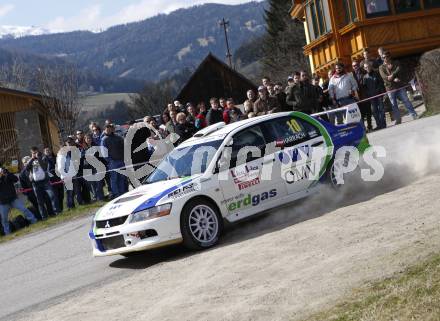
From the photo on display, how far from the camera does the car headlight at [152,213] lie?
997cm

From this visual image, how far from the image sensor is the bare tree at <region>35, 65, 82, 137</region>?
42.2m

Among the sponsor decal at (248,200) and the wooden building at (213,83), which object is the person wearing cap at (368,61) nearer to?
the sponsor decal at (248,200)

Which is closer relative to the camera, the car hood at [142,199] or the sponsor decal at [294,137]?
the car hood at [142,199]

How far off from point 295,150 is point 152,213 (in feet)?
9.14

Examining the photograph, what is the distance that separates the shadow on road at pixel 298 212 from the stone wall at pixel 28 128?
31.8 m

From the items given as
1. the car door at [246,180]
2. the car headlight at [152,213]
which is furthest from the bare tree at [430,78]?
the car headlight at [152,213]

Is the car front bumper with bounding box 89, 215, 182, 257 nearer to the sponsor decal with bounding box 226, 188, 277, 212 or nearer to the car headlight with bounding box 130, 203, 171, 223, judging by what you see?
the car headlight with bounding box 130, 203, 171, 223

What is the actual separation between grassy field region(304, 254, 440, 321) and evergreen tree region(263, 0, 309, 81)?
59959 millimetres

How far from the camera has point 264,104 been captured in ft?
59.5

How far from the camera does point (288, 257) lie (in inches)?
331

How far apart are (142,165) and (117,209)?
8.27 m

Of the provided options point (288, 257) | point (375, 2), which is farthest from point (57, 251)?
point (375, 2)

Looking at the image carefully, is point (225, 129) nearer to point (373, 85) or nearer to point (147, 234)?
point (147, 234)

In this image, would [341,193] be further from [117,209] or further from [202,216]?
[117,209]
